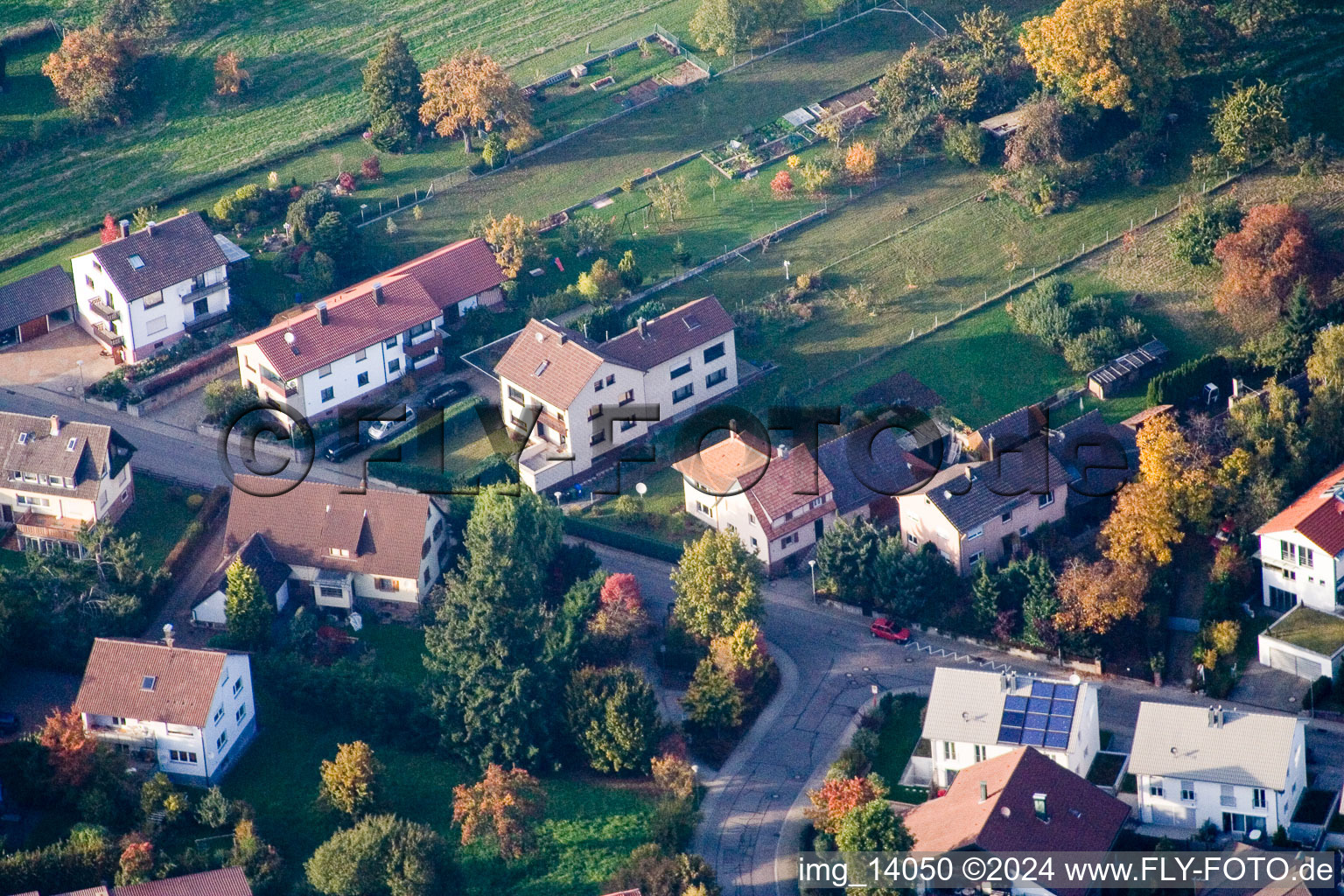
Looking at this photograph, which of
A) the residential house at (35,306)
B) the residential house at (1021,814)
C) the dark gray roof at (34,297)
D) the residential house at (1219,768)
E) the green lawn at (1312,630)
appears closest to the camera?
the residential house at (1021,814)

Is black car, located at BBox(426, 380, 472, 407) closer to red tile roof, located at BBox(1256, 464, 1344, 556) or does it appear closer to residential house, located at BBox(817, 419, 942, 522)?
residential house, located at BBox(817, 419, 942, 522)

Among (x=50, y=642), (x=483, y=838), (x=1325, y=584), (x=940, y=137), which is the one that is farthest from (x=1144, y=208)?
(x=50, y=642)

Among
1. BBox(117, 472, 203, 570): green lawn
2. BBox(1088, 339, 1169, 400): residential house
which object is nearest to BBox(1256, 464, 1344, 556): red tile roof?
BBox(1088, 339, 1169, 400): residential house

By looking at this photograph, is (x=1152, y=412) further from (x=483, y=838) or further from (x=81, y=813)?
(x=81, y=813)

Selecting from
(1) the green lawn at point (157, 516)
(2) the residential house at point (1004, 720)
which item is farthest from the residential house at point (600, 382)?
(2) the residential house at point (1004, 720)

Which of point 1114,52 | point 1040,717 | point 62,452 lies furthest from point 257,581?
point 1114,52

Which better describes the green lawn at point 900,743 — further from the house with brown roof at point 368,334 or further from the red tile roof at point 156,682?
the house with brown roof at point 368,334
